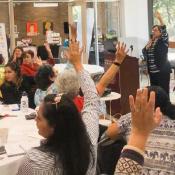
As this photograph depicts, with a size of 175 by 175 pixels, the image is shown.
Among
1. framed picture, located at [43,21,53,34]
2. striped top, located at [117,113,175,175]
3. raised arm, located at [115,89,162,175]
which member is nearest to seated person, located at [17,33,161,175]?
raised arm, located at [115,89,162,175]

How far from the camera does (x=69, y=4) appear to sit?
11820 mm

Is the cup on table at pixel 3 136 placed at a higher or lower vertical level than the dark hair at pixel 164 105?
lower

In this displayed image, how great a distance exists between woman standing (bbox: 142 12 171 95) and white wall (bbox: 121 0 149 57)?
427cm

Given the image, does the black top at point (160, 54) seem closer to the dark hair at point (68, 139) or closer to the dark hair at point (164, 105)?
the dark hair at point (164, 105)

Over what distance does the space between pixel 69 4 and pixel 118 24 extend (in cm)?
162

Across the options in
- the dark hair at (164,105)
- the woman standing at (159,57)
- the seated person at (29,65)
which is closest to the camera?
the dark hair at (164,105)

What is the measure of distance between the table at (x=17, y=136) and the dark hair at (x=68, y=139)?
0.98m

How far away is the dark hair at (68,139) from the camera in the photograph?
73.7 inches

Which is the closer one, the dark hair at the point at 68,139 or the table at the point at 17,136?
the dark hair at the point at 68,139

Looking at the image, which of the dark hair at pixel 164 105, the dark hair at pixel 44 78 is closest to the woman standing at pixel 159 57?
the dark hair at pixel 44 78

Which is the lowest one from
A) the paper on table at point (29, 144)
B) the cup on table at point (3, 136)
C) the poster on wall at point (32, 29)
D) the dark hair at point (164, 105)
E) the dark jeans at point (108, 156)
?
the dark jeans at point (108, 156)

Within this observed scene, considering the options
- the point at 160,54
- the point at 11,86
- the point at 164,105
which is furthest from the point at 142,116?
the point at 160,54

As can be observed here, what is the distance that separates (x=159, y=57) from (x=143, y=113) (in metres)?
6.50

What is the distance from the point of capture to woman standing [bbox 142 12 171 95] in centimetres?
759
